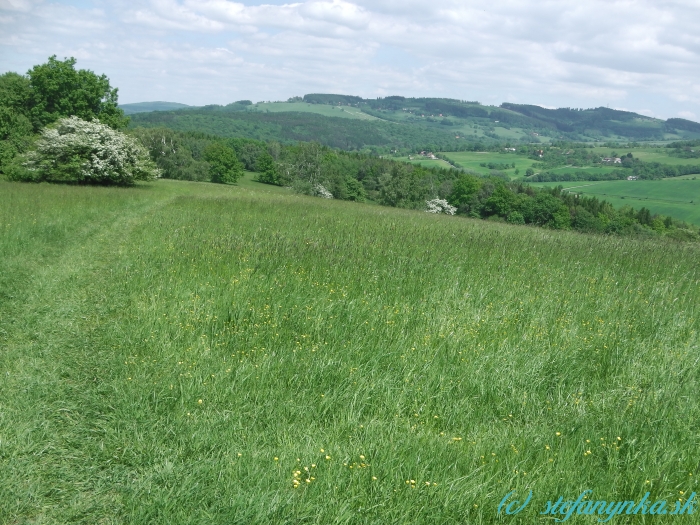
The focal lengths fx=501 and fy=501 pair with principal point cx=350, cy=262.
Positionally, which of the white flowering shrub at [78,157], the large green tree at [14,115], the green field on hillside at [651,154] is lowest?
the white flowering shrub at [78,157]

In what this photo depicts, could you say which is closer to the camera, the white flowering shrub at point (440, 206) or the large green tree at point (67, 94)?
the large green tree at point (67, 94)

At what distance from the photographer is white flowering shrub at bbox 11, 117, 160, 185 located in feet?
93.3

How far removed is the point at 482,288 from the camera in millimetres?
7559

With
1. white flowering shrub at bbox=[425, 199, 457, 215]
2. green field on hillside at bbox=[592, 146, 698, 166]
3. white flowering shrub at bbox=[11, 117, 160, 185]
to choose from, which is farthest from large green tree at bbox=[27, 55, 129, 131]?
→ green field on hillside at bbox=[592, 146, 698, 166]

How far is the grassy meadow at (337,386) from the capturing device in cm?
330

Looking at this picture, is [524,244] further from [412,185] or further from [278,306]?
[412,185]

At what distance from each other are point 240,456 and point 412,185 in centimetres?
7538

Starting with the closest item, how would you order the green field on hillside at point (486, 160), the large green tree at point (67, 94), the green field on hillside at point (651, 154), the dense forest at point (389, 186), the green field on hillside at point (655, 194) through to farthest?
the large green tree at point (67, 94) → the dense forest at point (389, 186) → the green field on hillside at point (655, 194) → the green field on hillside at point (486, 160) → the green field on hillside at point (651, 154)

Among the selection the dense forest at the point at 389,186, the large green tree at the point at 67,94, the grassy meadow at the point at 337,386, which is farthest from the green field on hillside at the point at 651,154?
the grassy meadow at the point at 337,386

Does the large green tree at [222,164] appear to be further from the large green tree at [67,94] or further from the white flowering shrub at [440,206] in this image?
the large green tree at [67,94]

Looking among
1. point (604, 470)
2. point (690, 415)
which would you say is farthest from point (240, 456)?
point (690, 415)

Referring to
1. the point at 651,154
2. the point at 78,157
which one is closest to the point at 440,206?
the point at 78,157

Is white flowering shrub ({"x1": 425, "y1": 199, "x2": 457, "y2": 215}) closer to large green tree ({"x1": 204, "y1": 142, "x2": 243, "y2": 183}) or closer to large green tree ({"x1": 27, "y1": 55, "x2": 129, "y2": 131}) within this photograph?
large green tree ({"x1": 204, "y1": 142, "x2": 243, "y2": 183})

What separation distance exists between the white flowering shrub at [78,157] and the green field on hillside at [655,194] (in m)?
80.5
